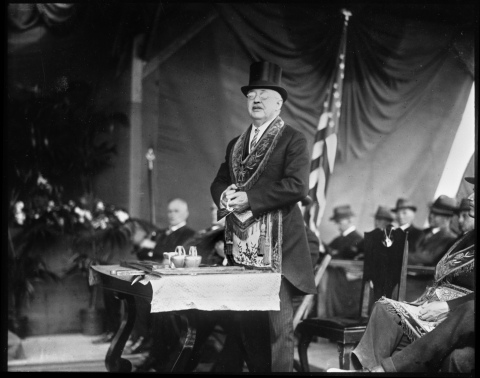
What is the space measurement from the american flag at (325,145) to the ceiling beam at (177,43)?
0.93 meters

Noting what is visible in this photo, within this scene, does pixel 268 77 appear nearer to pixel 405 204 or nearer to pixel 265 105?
pixel 265 105

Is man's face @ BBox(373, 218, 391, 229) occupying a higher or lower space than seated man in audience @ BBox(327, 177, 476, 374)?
higher

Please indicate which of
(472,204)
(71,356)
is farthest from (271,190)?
(71,356)

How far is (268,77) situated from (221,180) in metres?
0.77

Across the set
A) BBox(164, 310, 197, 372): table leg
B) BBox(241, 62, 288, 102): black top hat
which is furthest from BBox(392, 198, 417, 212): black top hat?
BBox(164, 310, 197, 372): table leg

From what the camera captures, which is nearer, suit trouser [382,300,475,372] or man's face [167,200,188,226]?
suit trouser [382,300,475,372]

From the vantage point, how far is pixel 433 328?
406 centimetres

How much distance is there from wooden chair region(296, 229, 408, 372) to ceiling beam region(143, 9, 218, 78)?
1.81 m

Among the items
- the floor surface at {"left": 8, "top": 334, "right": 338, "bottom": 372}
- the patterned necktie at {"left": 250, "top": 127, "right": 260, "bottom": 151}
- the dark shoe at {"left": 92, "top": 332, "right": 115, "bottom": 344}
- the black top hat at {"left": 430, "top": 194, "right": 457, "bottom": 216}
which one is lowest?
the floor surface at {"left": 8, "top": 334, "right": 338, "bottom": 372}

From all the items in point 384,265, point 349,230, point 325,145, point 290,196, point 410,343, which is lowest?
point 410,343

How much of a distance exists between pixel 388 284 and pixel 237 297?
3.45 ft

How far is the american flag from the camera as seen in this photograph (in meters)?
4.86

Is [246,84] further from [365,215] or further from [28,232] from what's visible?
[28,232]

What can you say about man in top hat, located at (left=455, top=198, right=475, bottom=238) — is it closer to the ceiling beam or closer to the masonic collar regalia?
the masonic collar regalia
